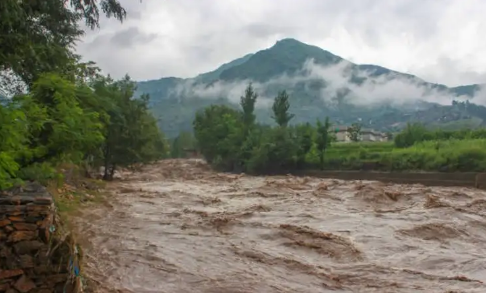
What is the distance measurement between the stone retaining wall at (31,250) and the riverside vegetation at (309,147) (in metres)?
35.7

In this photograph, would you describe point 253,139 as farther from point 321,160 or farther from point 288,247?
point 288,247

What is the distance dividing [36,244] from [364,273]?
7.00m

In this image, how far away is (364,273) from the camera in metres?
10.6

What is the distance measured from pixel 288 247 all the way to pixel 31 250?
8.32 m

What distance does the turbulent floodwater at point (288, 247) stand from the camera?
987cm

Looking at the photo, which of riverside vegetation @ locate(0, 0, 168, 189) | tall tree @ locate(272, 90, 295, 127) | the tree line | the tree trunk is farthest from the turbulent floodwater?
tall tree @ locate(272, 90, 295, 127)

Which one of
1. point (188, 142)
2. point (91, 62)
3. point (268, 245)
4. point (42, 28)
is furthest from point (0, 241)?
point (188, 142)

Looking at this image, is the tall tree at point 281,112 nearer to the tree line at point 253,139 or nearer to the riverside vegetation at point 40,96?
the tree line at point 253,139

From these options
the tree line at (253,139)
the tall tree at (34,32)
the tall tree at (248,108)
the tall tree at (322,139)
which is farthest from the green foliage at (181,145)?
the tall tree at (34,32)

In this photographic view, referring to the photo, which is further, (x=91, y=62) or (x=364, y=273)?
(x=91, y=62)

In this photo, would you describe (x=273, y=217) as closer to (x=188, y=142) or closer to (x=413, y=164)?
(x=413, y=164)

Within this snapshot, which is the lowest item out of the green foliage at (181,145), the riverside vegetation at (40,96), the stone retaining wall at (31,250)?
the green foliage at (181,145)

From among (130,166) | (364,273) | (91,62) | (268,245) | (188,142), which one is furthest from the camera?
(188,142)

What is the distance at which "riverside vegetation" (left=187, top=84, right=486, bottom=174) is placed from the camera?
41.7 meters
